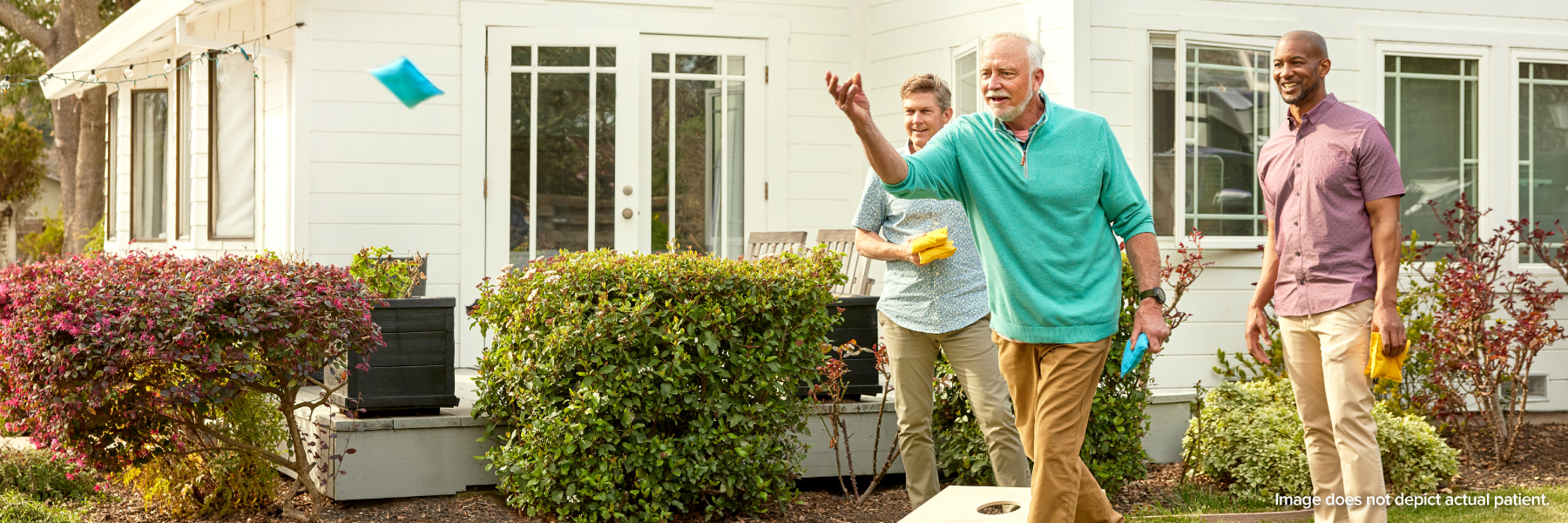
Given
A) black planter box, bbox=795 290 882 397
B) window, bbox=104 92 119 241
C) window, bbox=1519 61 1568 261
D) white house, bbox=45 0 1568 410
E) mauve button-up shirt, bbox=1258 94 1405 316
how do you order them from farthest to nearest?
window, bbox=104 92 119 241
window, bbox=1519 61 1568 261
white house, bbox=45 0 1568 410
black planter box, bbox=795 290 882 397
mauve button-up shirt, bbox=1258 94 1405 316

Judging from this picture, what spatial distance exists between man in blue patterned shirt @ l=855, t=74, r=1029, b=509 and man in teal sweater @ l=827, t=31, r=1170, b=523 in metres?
0.82

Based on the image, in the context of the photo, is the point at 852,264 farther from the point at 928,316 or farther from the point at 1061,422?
the point at 1061,422

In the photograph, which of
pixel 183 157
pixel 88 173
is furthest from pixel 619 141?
pixel 88 173

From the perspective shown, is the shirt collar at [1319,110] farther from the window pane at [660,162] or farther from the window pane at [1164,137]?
the window pane at [660,162]

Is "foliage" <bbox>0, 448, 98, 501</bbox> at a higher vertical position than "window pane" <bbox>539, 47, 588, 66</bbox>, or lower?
lower

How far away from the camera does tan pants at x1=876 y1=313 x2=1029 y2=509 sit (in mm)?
3969

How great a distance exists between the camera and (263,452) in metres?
4.30

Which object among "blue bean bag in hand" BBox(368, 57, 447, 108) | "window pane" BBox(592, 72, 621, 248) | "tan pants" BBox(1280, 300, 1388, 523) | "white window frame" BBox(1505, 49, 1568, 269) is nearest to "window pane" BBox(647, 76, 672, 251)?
"window pane" BBox(592, 72, 621, 248)

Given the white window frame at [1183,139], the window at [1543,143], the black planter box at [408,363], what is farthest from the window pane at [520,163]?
the window at [1543,143]

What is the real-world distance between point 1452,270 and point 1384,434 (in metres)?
1.66

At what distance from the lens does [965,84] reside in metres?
7.05

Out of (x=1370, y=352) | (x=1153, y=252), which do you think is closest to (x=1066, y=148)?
(x=1153, y=252)

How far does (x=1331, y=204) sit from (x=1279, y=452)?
1.59 metres

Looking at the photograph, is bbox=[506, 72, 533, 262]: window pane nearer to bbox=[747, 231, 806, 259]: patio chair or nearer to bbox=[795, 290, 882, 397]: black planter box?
bbox=[747, 231, 806, 259]: patio chair
